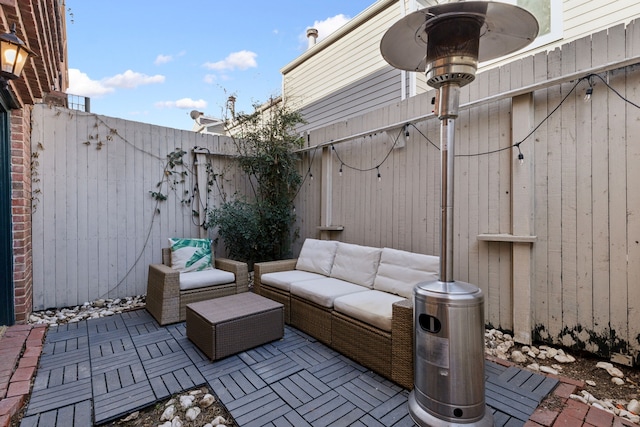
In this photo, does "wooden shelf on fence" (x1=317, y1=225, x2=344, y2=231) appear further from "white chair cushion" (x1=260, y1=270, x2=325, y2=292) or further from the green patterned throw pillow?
the green patterned throw pillow

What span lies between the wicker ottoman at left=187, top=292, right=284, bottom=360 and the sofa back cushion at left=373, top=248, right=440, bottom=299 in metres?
1.03

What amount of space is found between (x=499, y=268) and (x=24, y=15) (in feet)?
13.5

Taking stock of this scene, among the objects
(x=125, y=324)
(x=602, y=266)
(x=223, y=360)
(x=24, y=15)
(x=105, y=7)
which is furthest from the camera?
(x=105, y=7)

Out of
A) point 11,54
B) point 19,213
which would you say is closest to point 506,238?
point 11,54

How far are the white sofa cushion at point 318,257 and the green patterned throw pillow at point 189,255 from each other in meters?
1.19

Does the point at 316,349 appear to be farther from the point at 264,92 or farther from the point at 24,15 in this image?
the point at 264,92

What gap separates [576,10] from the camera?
14.5 feet

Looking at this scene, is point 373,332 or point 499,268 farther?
point 499,268

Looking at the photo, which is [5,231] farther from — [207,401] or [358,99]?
[358,99]

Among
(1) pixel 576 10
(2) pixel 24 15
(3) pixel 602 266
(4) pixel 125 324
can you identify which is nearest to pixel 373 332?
(3) pixel 602 266

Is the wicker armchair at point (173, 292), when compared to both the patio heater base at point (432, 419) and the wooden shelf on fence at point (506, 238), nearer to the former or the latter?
the patio heater base at point (432, 419)

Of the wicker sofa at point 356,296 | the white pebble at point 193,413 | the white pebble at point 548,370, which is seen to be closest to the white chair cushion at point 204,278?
the wicker sofa at point 356,296

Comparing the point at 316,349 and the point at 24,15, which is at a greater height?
the point at 24,15

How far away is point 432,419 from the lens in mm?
1688
